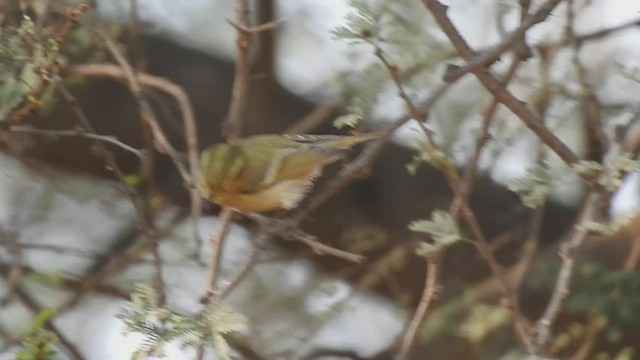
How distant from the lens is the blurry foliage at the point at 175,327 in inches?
16.2

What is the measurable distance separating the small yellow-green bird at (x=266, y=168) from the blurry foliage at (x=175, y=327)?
0.06 meters

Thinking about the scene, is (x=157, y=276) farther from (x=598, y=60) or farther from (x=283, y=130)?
(x=598, y=60)

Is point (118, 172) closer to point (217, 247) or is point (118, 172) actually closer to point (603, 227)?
point (217, 247)

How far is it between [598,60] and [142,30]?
35 centimetres

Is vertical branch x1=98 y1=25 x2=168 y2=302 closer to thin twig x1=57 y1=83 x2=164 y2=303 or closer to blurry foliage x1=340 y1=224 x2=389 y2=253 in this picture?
thin twig x1=57 y1=83 x2=164 y2=303

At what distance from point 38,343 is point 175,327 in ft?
0.41

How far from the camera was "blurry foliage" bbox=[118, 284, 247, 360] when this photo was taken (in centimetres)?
41

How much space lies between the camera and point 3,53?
0.43 metres

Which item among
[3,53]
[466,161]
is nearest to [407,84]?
[466,161]

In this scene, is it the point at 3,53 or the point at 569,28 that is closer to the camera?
the point at 3,53

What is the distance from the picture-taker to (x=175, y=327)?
1.35ft

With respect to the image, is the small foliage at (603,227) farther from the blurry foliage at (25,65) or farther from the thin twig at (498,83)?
the blurry foliage at (25,65)

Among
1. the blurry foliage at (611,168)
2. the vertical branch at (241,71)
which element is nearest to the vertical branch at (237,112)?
the vertical branch at (241,71)

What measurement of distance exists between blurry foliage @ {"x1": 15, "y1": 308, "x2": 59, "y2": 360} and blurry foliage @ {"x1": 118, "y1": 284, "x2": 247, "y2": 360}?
0.32 ft
